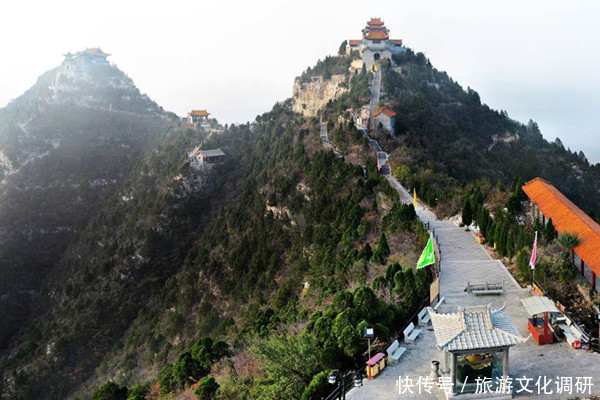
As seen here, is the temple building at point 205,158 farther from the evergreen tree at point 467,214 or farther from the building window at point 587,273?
the building window at point 587,273

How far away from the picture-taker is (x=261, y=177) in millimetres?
53156

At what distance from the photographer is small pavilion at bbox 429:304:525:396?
13391 mm

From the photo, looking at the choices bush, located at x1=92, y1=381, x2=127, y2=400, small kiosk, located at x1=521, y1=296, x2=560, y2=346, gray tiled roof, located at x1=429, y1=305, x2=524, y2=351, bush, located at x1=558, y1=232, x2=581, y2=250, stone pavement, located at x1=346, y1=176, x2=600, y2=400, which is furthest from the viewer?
bush, located at x1=558, y1=232, x2=581, y2=250

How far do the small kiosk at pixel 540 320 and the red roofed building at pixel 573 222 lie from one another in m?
3.08

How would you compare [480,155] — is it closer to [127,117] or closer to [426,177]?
[426,177]

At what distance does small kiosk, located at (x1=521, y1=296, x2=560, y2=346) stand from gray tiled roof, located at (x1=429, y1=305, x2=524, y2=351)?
3.36 meters

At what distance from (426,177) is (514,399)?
24.6 meters

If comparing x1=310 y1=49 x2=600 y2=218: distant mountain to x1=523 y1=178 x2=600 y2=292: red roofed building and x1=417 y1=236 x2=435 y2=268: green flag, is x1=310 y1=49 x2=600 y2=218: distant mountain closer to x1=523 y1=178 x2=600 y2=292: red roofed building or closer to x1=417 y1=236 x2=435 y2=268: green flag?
x1=523 y1=178 x2=600 y2=292: red roofed building

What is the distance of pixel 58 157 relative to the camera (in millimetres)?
81562

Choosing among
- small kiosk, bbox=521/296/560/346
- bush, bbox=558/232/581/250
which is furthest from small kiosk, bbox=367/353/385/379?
bush, bbox=558/232/581/250

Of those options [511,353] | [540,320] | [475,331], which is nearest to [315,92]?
[540,320]

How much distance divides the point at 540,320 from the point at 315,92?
177 ft

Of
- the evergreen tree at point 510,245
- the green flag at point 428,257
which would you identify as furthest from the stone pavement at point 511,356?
the green flag at point 428,257

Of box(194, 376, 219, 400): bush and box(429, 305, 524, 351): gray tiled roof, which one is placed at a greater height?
box(429, 305, 524, 351): gray tiled roof
